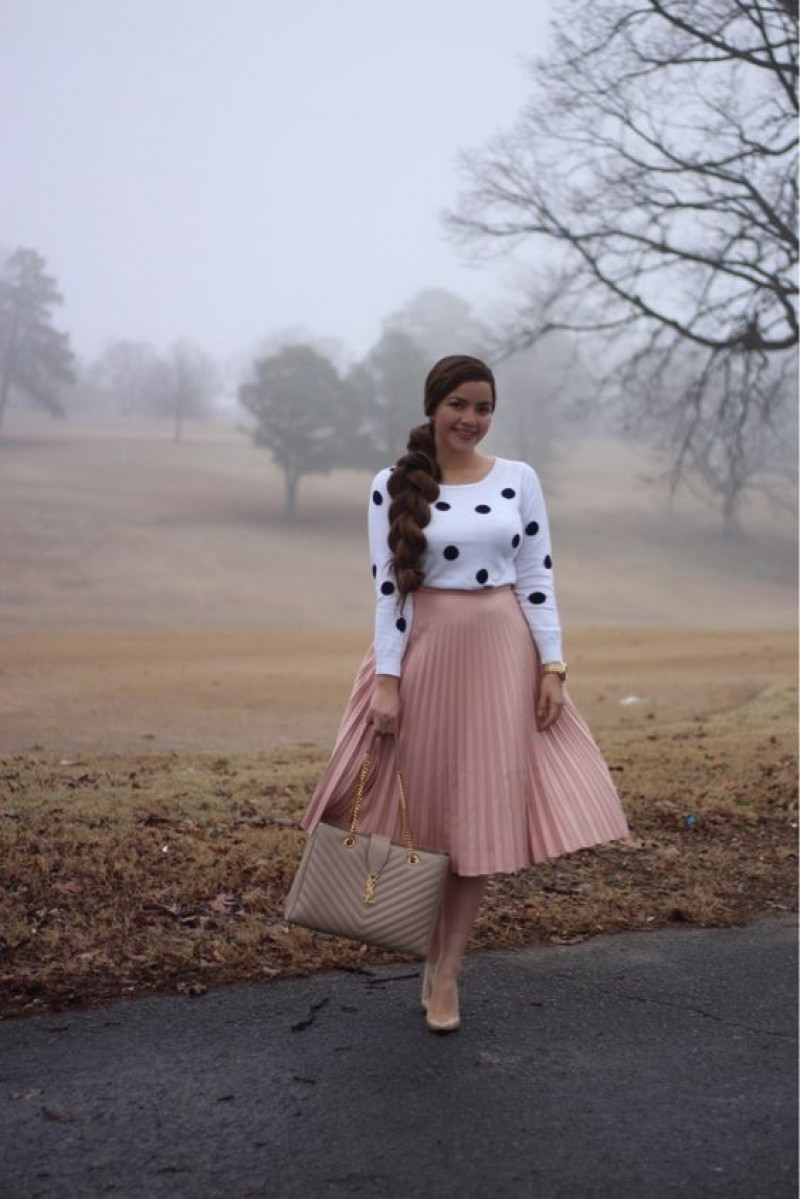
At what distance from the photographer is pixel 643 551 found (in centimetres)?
3081

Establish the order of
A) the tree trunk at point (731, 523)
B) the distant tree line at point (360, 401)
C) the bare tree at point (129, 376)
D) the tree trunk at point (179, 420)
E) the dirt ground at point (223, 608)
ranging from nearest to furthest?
the dirt ground at point (223, 608), the bare tree at point (129, 376), the tree trunk at point (179, 420), the distant tree line at point (360, 401), the tree trunk at point (731, 523)

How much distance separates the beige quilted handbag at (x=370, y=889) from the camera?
3.43 metres

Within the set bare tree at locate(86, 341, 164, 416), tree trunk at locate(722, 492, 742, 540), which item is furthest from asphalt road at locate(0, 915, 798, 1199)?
tree trunk at locate(722, 492, 742, 540)

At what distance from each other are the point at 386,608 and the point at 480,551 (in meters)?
0.33

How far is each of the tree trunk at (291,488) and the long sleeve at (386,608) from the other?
65.5ft

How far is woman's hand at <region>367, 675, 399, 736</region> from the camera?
364cm

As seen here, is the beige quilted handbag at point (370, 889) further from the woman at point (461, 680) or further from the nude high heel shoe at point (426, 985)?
the nude high heel shoe at point (426, 985)

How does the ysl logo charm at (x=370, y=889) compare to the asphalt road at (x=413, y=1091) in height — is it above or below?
above

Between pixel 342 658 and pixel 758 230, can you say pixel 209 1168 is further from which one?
pixel 342 658

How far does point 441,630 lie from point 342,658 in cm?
1104

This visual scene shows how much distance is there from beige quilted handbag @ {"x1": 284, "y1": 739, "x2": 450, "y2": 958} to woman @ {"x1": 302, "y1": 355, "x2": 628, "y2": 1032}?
0.16 m

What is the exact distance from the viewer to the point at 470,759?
3617 millimetres

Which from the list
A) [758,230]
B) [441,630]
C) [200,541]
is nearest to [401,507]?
[441,630]

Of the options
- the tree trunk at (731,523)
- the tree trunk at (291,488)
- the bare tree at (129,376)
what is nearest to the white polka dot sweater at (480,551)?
the bare tree at (129,376)
